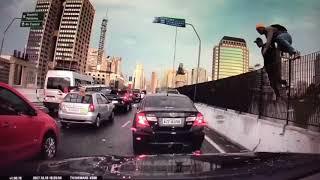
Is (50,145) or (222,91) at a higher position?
(222,91)

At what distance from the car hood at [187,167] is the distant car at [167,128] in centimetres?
533

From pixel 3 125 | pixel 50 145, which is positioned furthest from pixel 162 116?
pixel 3 125

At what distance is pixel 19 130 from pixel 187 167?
4.74 m

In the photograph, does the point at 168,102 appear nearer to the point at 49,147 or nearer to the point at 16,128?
the point at 49,147

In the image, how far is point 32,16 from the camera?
1734 inches

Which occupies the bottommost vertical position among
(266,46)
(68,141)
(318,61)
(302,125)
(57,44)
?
(68,141)

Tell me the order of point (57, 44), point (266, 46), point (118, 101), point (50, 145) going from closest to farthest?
point (50, 145), point (266, 46), point (118, 101), point (57, 44)

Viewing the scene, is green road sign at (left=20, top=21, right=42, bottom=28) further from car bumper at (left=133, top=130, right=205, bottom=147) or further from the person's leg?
car bumper at (left=133, top=130, right=205, bottom=147)

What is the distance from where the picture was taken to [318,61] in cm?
941

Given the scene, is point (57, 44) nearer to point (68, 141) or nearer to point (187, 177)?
point (68, 141)

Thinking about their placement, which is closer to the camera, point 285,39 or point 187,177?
point 187,177

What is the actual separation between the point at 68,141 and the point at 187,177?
10223 mm

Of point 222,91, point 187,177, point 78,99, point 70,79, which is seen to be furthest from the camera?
point 70,79

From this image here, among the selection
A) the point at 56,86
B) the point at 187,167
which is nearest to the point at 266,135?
the point at 187,167
